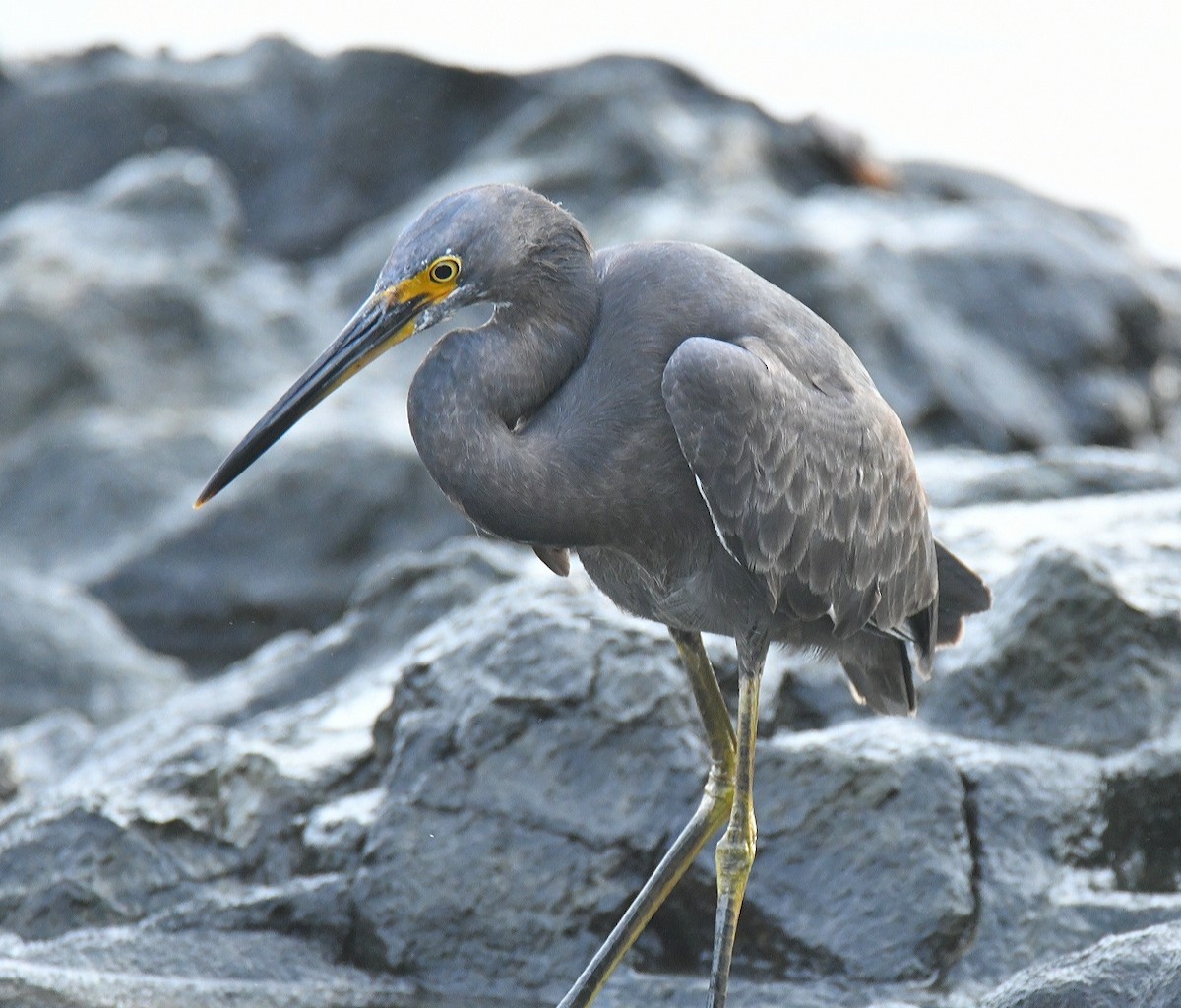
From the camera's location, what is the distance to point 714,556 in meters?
3.93

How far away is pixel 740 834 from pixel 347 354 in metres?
1.58

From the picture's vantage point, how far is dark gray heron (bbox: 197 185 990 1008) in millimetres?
3639

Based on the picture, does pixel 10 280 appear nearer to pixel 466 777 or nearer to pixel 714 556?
pixel 466 777

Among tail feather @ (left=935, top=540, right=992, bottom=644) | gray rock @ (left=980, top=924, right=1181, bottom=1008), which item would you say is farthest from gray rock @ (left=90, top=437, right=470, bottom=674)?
gray rock @ (left=980, top=924, right=1181, bottom=1008)

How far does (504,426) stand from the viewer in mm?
3678

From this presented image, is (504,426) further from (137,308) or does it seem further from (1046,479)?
(137,308)

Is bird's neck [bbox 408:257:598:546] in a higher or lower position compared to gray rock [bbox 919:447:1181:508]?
higher

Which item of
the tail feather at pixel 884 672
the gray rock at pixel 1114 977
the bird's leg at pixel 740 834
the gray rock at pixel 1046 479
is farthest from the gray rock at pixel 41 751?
the gray rock at pixel 1114 977

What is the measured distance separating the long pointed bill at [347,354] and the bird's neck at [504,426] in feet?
0.35

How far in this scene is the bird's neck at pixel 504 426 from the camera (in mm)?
3596

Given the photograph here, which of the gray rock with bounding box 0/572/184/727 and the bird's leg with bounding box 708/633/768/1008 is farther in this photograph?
the gray rock with bounding box 0/572/184/727

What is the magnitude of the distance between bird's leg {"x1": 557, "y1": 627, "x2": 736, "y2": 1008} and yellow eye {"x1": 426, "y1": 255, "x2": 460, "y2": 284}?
1.21 metres

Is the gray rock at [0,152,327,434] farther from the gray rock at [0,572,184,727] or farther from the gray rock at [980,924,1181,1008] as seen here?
the gray rock at [980,924,1181,1008]

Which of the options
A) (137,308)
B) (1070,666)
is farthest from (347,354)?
(137,308)
